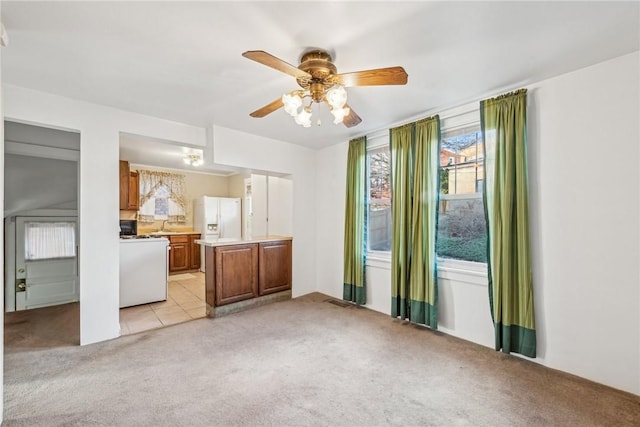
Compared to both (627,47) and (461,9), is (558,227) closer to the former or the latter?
(627,47)

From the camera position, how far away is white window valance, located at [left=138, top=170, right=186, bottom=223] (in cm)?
660

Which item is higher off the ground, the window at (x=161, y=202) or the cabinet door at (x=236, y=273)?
the window at (x=161, y=202)

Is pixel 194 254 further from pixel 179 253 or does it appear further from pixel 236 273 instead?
pixel 236 273

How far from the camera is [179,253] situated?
254 inches

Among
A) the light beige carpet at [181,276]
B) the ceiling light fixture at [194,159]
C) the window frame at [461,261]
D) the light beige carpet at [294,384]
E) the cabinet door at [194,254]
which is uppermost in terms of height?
the ceiling light fixture at [194,159]

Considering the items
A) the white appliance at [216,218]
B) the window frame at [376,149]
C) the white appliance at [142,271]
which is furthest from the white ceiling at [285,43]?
the white appliance at [216,218]

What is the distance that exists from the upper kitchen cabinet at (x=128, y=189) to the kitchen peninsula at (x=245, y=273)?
196 cm

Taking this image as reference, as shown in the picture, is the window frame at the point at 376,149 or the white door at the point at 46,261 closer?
the window frame at the point at 376,149

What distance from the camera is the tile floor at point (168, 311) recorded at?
132 inches

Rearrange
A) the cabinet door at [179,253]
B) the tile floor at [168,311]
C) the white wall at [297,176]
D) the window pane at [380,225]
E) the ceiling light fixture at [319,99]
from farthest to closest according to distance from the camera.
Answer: the cabinet door at [179,253]
the white wall at [297,176]
the window pane at [380,225]
the tile floor at [168,311]
the ceiling light fixture at [319,99]

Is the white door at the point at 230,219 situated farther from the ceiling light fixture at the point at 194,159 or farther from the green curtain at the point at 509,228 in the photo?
the green curtain at the point at 509,228

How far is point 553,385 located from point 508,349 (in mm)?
425

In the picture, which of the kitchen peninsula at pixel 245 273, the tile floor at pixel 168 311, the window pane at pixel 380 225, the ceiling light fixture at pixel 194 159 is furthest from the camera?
the ceiling light fixture at pixel 194 159

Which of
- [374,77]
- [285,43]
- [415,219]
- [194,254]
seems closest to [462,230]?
[415,219]
